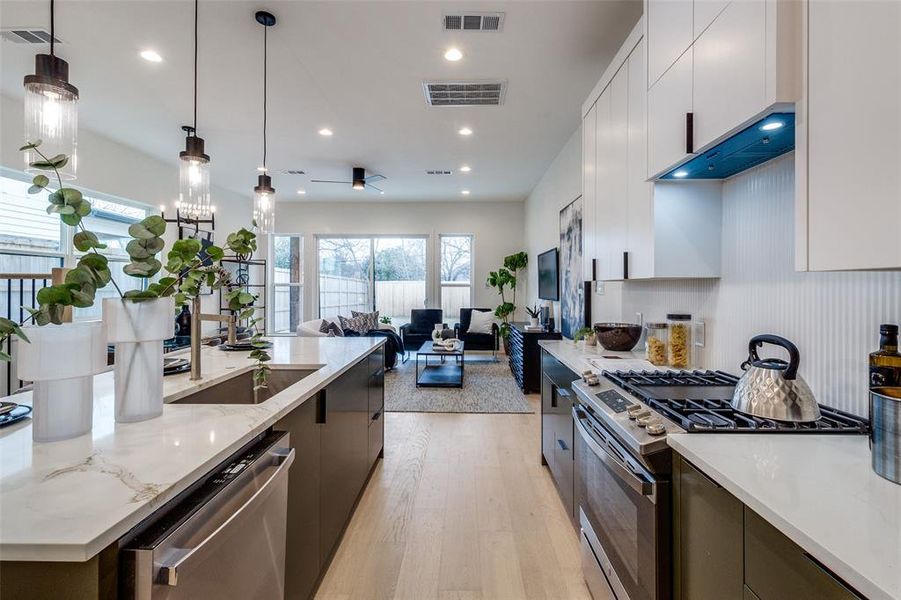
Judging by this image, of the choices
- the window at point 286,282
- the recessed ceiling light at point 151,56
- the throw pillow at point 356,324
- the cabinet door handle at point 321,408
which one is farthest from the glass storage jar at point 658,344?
the window at point 286,282

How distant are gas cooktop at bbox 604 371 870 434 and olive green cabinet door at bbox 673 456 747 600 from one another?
17cm

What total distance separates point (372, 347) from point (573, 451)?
1386 mm

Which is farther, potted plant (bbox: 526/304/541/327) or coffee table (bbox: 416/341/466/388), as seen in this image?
potted plant (bbox: 526/304/541/327)

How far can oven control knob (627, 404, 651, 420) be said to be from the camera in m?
1.23

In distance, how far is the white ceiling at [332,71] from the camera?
94.2 inches

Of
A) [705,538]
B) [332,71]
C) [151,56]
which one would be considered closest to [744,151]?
[705,538]

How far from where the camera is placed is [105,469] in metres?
0.81

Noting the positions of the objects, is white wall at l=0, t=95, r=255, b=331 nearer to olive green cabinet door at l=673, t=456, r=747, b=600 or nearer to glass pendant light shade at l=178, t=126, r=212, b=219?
glass pendant light shade at l=178, t=126, r=212, b=219

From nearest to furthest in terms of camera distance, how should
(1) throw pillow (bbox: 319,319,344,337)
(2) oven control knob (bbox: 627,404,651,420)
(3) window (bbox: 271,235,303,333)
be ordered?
1. (2) oven control knob (bbox: 627,404,651,420)
2. (1) throw pillow (bbox: 319,319,344,337)
3. (3) window (bbox: 271,235,303,333)

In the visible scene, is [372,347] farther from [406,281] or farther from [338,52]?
[406,281]

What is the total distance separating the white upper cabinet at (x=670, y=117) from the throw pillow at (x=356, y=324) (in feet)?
16.7

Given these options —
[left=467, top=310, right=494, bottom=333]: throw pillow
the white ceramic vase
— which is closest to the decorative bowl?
the white ceramic vase

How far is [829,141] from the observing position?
932 mm

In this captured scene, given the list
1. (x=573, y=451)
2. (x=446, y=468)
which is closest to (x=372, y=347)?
(x=446, y=468)
